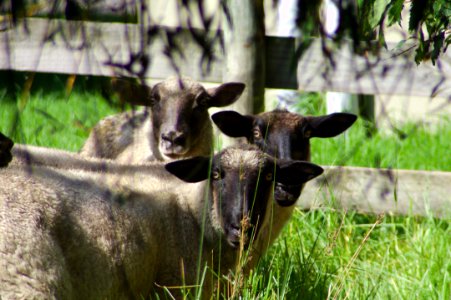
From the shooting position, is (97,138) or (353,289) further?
(97,138)

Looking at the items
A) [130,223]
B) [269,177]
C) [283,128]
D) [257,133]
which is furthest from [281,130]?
[130,223]

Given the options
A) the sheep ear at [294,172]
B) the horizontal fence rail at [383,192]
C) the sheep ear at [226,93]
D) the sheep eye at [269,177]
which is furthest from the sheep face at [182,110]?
the sheep eye at [269,177]

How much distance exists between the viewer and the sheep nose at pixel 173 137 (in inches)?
217

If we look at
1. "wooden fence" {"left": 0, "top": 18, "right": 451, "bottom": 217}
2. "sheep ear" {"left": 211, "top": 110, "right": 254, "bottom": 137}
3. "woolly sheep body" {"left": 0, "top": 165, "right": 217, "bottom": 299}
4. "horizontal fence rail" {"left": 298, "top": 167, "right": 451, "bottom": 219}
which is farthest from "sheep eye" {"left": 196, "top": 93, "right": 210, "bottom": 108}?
"woolly sheep body" {"left": 0, "top": 165, "right": 217, "bottom": 299}

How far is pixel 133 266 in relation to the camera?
150 inches

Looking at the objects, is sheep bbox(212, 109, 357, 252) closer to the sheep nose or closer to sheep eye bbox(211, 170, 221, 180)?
the sheep nose

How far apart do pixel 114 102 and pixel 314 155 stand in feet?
15.7

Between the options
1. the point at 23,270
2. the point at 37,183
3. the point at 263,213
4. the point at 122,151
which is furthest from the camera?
the point at 122,151

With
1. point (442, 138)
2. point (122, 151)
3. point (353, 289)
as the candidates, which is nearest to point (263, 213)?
point (353, 289)

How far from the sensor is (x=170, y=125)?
18.4 feet

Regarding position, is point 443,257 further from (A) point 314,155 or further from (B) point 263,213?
(A) point 314,155

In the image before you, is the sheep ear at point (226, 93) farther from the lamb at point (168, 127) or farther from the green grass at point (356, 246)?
the green grass at point (356, 246)

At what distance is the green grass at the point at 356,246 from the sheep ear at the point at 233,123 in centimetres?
66

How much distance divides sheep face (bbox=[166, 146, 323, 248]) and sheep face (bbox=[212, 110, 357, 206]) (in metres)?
0.57
